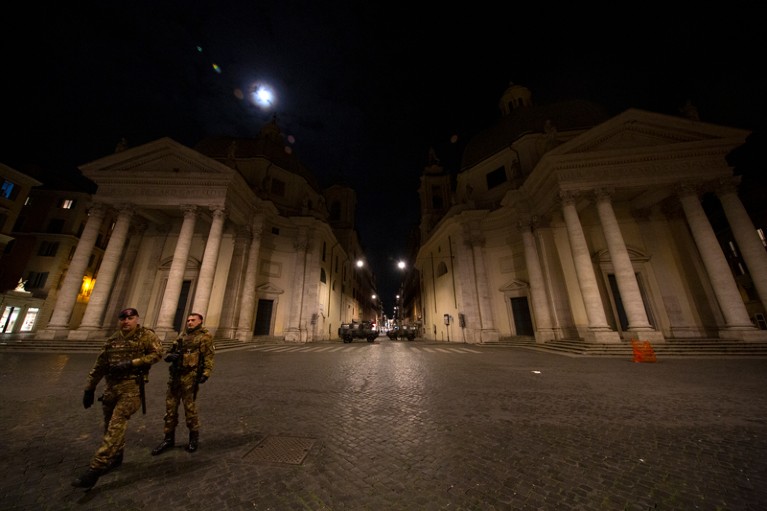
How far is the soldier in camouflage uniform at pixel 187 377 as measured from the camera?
3.15m

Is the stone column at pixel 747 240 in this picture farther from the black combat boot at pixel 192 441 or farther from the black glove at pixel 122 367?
the black glove at pixel 122 367

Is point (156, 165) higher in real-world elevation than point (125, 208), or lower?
higher

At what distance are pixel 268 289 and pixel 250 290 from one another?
2232mm

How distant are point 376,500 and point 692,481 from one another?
2.81 m

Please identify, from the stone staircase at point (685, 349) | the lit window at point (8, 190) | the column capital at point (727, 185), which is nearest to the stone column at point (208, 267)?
the stone staircase at point (685, 349)

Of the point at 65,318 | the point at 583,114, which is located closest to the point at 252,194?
the point at 65,318

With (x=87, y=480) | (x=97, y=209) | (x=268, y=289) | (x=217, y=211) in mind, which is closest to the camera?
(x=87, y=480)

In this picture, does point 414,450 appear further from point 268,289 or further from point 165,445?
point 268,289

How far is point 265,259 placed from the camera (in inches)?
887

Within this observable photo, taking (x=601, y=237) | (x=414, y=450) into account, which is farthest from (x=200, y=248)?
(x=601, y=237)

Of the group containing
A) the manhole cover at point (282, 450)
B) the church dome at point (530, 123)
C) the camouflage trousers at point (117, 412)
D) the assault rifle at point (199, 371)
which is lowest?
the manhole cover at point (282, 450)

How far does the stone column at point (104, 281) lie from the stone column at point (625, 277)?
2720 centimetres

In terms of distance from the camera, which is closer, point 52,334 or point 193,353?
point 193,353

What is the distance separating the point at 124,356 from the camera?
2.99 meters
